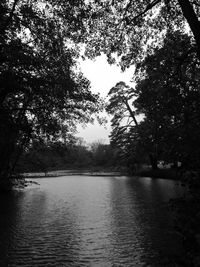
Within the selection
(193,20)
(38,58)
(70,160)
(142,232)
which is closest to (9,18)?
(38,58)

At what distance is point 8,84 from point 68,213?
688 cm

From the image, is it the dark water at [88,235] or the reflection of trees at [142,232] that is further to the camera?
the reflection of trees at [142,232]

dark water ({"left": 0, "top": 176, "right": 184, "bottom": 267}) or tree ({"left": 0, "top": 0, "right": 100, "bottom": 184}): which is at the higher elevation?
tree ({"left": 0, "top": 0, "right": 100, "bottom": 184})

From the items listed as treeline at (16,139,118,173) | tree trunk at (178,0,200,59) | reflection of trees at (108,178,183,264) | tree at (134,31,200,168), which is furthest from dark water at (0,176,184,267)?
treeline at (16,139,118,173)

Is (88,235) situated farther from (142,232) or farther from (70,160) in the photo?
(70,160)

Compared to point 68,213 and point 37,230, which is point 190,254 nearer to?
point 37,230

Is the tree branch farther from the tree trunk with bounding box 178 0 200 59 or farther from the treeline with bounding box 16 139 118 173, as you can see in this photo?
the treeline with bounding box 16 139 118 173

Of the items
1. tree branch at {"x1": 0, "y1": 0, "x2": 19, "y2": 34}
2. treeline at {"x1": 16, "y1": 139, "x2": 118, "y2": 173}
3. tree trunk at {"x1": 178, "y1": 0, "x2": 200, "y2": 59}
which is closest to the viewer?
tree trunk at {"x1": 178, "y1": 0, "x2": 200, "y2": 59}

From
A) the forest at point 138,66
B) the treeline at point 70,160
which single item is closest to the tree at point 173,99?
the forest at point 138,66

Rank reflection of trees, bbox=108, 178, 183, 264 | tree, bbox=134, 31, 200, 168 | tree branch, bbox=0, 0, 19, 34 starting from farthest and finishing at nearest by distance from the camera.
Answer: tree branch, bbox=0, 0, 19, 34, reflection of trees, bbox=108, 178, 183, 264, tree, bbox=134, 31, 200, 168

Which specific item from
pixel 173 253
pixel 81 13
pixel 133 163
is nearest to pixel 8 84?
pixel 81 13

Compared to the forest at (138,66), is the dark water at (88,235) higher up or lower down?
lower down

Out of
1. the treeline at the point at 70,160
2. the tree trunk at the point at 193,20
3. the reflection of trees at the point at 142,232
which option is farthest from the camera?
the treeline at the point at 70,160

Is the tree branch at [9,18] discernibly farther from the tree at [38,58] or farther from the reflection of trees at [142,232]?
the reflection of trees at [142,232]
